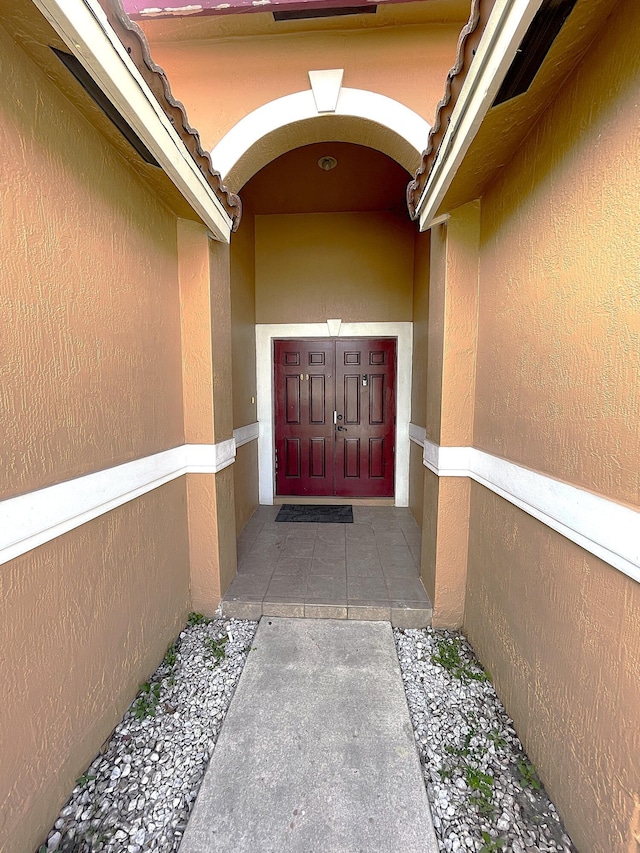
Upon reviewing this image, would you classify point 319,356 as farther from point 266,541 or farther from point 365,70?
point 365,70

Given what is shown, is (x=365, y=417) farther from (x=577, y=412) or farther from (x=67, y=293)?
(x=67, y=293)

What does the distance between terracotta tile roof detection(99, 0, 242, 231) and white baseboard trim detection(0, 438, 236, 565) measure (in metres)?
1.54

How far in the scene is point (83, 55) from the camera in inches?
42.1

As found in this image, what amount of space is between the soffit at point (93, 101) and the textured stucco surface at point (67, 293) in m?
0.04

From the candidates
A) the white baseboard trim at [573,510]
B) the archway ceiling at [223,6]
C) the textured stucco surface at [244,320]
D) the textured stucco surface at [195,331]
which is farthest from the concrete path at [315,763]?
the archway ceiling at [223,6]

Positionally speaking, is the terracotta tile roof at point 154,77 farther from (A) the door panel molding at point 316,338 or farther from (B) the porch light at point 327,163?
(A) the door panel molding at point 316,338

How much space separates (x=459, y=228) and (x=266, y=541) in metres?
2.94

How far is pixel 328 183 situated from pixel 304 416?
99.2 inches

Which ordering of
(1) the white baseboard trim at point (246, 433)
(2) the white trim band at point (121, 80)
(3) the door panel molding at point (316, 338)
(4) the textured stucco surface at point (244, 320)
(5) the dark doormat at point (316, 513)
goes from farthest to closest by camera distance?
(3) the door panel molding at point (316, 338)
(5) the dark doormat at point (316, 513)
(1) the white baseboard trim at point (246, 433)
(4) the textured stucco surface at point (244, 320)
(2) the white trim band at point (121, 80)

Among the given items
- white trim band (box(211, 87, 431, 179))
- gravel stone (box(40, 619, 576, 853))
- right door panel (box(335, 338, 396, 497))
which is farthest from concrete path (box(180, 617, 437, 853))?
white trim band (box(211, 87, 431, 179))

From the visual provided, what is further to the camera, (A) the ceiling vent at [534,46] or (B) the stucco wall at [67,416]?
(B) the stucco wall at [67,416]

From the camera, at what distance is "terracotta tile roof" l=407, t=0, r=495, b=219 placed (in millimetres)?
1150

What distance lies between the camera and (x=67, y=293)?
1.34 meters

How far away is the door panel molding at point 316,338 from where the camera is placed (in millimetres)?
A: 4277
